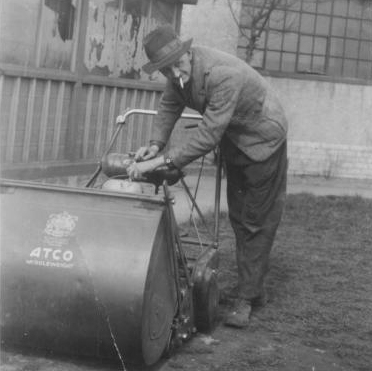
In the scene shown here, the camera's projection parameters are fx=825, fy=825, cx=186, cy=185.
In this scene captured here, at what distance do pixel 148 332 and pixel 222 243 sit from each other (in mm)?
3964

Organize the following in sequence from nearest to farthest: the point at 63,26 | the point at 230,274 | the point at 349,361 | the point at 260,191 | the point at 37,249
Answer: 1. the point at 37,249
2. the point at 349,361
3. the point at 260,191
4. the point at 230,274
5. the point at 63,26

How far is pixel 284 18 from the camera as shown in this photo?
15383 mm

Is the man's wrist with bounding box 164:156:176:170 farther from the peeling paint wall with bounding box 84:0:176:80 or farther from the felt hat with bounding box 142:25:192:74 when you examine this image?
the peeling paint wall with bounding box 84:0:176:80

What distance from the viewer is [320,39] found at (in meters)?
15.7

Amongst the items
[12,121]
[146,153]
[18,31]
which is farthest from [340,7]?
[146,153]

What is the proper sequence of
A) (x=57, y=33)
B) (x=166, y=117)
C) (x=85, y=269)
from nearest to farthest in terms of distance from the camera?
(x=85, y=269) < (x=166, y=117) < (x=57, y=33)

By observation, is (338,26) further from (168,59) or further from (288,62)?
(168,59)

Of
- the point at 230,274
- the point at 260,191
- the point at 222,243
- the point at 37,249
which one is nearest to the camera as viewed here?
the point at 37,249

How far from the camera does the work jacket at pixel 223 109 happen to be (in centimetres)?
484

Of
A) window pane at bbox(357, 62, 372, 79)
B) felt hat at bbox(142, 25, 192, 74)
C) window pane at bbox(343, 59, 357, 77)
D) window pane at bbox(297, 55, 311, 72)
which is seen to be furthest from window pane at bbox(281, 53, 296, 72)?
felt hat at bbox(142, 25, 192, 74)

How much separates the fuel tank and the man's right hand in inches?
34.5

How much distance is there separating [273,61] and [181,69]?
11.0 metres

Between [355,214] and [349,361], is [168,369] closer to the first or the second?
[349,361]

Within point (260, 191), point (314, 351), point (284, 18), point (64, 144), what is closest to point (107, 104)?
point (64, 144)
